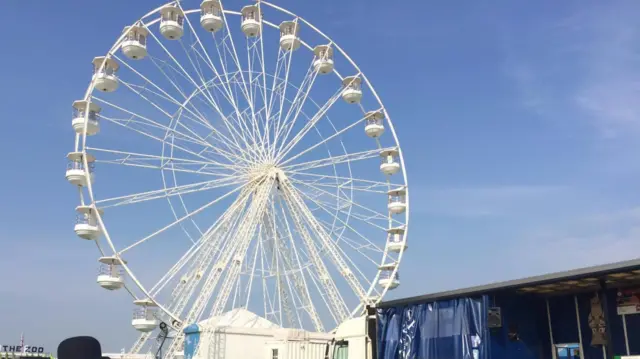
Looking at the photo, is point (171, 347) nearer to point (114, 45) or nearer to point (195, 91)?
point (195, 91)

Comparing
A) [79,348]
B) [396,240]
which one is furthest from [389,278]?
[79,348]

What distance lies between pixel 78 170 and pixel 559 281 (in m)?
17.0

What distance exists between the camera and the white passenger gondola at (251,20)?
86.3ft

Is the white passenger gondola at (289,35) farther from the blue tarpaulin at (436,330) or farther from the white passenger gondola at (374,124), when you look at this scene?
the blue tarpaulin at (436,330)

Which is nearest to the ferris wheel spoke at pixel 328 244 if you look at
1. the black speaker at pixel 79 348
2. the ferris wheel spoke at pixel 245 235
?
the ferris wheel spoke at pixel 245 235

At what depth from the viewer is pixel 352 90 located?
2731 cm

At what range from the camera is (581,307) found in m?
15.6

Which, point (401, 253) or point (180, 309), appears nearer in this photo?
point (180, 309)

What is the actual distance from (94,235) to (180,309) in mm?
4025

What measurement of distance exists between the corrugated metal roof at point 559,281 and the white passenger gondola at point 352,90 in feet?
39.9

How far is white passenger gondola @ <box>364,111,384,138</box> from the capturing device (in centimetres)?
2761

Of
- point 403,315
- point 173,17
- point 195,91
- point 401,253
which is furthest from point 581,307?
point 173,17

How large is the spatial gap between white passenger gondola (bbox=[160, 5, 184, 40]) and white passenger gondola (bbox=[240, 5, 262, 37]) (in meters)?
2.58

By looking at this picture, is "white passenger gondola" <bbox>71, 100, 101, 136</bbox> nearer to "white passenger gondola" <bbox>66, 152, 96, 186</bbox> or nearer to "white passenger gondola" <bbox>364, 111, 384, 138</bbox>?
"white passenger gondola" <bbox>66, 152, 96, 186</bbox>
